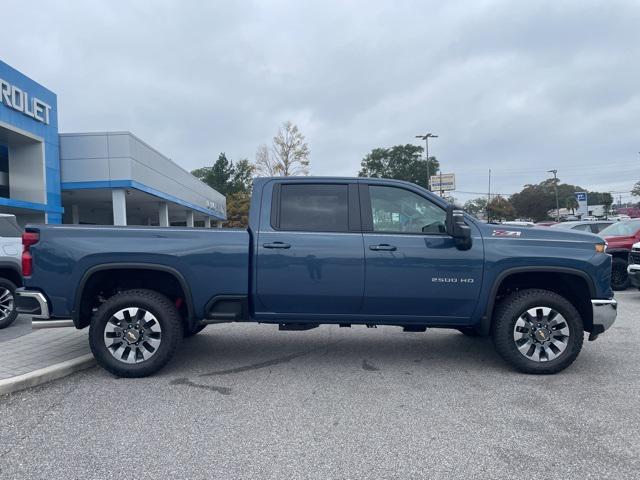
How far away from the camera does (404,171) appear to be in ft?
257

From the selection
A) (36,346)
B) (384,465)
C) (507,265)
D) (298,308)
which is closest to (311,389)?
(298,308)

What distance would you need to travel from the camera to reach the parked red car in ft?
35.3

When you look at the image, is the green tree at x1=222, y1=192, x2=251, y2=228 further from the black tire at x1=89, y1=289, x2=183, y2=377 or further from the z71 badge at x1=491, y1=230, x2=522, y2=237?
the z71 badge at x1=491, y1=230, x2=522, y2=237

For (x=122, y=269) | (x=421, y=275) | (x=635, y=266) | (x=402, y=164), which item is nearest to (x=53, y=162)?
(x=122, y=269)

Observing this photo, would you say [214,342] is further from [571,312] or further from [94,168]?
[94,168]

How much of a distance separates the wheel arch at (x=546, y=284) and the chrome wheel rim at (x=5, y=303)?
21.8 ft

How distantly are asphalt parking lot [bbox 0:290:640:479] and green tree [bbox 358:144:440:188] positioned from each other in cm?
7326

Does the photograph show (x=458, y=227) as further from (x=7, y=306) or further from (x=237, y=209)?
(x=237, y=209)

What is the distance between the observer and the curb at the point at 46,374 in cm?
427

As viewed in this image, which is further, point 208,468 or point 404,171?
point 404,171

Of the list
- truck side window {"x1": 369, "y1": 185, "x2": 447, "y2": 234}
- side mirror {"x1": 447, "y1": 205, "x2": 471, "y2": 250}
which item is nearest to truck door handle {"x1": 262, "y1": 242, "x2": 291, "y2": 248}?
truck side window {"x1": 369, "y1": 185, "x2": 447, "y2": 234}

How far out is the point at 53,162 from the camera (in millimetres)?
20906

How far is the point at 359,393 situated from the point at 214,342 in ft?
8.73

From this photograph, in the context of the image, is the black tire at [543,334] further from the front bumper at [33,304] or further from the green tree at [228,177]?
the green tree at [228,177]
